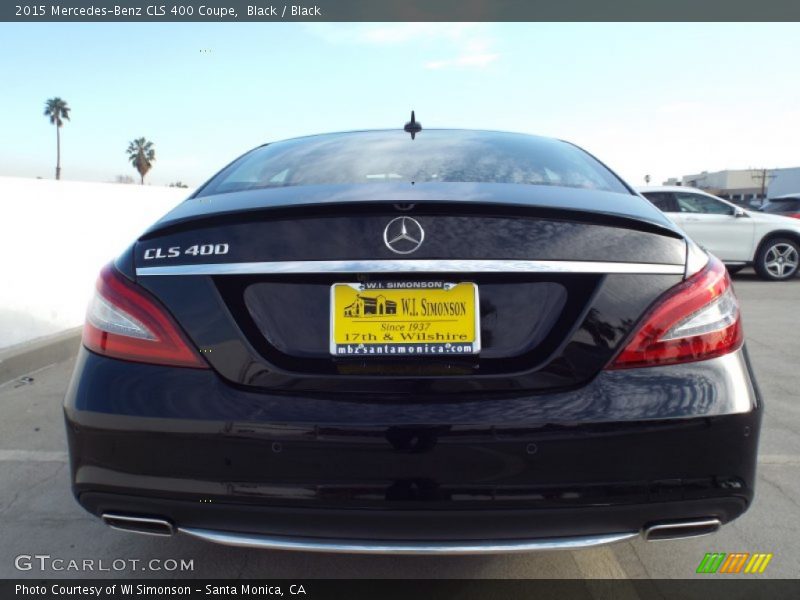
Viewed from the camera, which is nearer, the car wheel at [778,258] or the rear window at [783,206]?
the car wheel at [778,258]

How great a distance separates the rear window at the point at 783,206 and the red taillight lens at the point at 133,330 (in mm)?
14162

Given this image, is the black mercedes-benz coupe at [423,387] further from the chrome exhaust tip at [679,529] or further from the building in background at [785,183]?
the building in background at [785,183]

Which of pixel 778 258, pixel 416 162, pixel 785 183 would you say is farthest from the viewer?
pixel 785 183

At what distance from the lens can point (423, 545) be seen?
1635 millimetres

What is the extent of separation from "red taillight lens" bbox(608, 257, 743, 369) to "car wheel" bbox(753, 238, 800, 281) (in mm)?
10748

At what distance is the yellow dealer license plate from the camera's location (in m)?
1.63

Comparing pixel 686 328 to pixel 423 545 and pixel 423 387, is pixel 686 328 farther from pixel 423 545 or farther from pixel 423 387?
pixel 423 545

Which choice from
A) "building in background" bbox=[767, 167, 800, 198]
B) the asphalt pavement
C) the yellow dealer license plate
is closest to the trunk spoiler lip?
the yellow dealer license plate

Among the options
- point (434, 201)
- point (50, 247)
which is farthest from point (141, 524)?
point (50, 247)

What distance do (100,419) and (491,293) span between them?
107 centimetres

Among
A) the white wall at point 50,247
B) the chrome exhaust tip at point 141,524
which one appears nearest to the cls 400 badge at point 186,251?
the chrome exhaust tip at point 141,524

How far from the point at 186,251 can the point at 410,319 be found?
626mm

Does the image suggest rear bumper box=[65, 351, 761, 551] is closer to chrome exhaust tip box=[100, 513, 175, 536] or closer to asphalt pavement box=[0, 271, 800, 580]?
chrome exhaust tip box=[100, 513, 175, 536]

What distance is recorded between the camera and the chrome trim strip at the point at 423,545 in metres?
1.63
